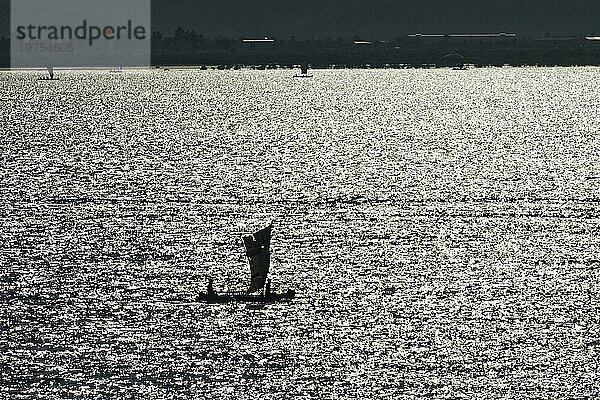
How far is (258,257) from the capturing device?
50.8 meters

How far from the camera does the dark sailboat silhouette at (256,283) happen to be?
50406mm

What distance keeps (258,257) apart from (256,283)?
1.27 meters

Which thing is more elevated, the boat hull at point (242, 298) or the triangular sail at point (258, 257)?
the triangular sail at point (258, 257)

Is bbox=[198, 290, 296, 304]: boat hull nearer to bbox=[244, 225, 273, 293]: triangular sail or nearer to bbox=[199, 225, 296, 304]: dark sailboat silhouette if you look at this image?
bbox=[199, 225, 296, 304]: dark sailboat silhouette

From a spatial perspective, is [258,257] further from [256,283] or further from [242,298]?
[242,298]

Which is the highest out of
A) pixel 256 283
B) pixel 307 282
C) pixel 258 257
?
pixel 258 257

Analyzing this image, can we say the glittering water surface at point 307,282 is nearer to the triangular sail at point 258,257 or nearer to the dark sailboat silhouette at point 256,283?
the dark sailboat silhouette at point 256,283

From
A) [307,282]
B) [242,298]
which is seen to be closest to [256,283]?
[242,298]

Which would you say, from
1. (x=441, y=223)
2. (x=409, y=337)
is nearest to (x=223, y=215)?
(x=441, y=223)

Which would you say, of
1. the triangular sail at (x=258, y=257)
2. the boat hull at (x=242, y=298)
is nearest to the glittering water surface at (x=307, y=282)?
the boat hull at (x=242, y=298)

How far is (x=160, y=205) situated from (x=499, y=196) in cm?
2610

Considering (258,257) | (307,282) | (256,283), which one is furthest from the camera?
(307,282)

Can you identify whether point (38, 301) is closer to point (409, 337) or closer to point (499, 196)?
point (409, 337)

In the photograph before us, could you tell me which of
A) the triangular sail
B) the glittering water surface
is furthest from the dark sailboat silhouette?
the glittering water surface
